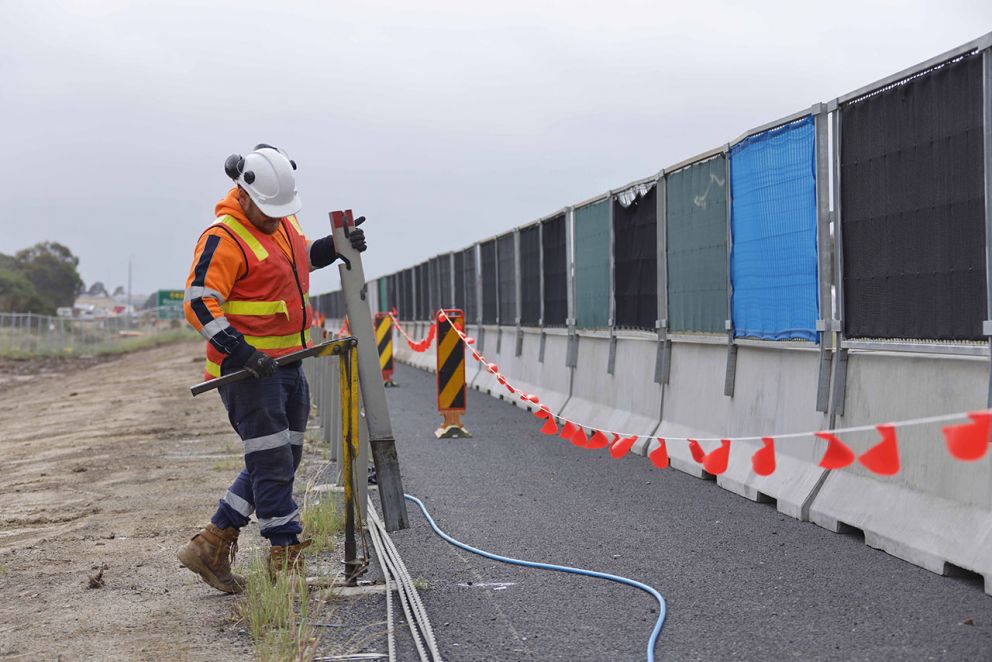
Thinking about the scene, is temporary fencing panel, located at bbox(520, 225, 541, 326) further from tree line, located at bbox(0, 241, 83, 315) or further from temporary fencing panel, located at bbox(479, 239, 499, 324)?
tree line, located at bbox(0, 241, 83, 315)

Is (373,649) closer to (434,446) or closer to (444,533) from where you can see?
(444,533)

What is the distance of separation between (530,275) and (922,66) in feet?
41.9

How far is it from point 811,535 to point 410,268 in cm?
3171

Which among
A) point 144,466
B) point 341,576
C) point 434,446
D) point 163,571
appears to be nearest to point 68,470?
point 144,466

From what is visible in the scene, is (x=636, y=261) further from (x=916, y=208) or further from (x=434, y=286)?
(x=434, y=286)

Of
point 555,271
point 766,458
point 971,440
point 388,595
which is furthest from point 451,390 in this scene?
point 971,440

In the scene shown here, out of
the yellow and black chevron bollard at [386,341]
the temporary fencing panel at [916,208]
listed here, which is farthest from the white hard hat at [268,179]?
the yellow and black chevron bollard at [386,341]

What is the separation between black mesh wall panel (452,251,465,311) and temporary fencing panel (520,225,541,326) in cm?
693

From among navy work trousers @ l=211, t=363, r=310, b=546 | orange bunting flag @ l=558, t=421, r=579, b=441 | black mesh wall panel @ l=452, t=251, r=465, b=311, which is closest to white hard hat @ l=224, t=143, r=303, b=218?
navy work trousers @ l=211, t=363, r=310, b=546

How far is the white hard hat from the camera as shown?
238 inches

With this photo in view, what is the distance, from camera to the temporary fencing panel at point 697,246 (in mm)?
10648

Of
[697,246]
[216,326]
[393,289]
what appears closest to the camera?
[216,326]

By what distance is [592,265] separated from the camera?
15.4 meters

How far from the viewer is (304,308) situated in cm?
639
